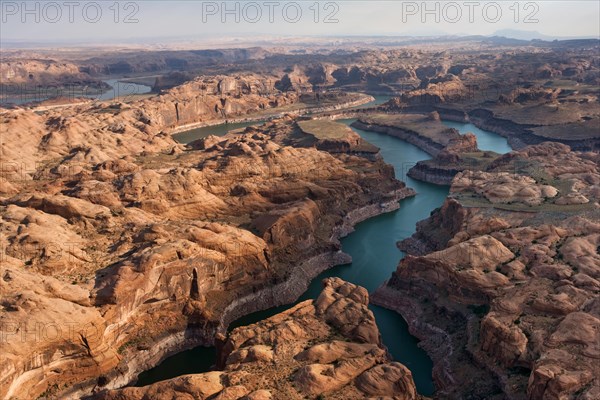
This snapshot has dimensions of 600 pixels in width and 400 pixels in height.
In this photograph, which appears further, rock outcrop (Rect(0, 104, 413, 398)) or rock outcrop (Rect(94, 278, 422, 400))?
rock outcrop (Rect(0, 104, 413, 398))

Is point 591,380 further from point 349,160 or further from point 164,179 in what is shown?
point 349,160

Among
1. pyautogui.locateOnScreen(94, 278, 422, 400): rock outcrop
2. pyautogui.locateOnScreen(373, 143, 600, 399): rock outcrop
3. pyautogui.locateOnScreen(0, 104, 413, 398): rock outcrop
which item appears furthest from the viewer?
pyautogui.locateOnScreen(0, 104, 413, 398): rock outcrop

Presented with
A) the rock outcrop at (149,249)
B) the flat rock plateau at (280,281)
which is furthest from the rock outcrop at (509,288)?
the rock outcrop at (149,249)

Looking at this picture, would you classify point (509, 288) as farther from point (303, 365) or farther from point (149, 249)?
point (149, 249)

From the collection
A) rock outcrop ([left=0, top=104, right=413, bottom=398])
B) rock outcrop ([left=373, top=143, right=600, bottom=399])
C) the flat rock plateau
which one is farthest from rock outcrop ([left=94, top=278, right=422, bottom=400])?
rock outcrop ([left=373, top=143, right=600, bottom=399])

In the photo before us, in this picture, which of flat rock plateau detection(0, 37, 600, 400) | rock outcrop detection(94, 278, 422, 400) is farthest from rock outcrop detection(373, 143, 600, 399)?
rock outcrop detection(94, 278, 422, 400)

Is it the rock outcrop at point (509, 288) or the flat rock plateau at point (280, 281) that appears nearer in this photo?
the flat rock plateau at point (280, 281)

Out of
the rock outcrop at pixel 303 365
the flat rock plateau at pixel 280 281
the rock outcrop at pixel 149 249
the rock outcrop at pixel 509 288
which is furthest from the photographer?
the rock outcrop at pixel 149 249

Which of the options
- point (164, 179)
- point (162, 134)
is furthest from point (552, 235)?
point (162, 134)

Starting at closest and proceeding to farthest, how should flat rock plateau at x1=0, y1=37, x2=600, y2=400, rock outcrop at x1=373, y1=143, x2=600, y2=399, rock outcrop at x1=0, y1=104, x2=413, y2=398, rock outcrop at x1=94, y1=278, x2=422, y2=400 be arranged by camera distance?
rock outcrop at x1=94, y1=278, x2=422, y2=400
flat rock plateau at x1=0, y1=37, x2=600, y2=400
rock outcrop at x1=373, y1=143, x2=600, y2=399
rock outcrop at x1=0, y1=104, x2=413, y2=398

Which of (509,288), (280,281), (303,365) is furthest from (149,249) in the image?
(509,288)

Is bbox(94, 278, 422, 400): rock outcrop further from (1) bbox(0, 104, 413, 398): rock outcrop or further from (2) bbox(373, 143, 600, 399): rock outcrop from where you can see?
(2) bbox(373, 143, 600, 399): rock outcrop

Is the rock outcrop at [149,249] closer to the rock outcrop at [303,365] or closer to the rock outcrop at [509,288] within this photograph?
the rock outcrop at [303,365]
